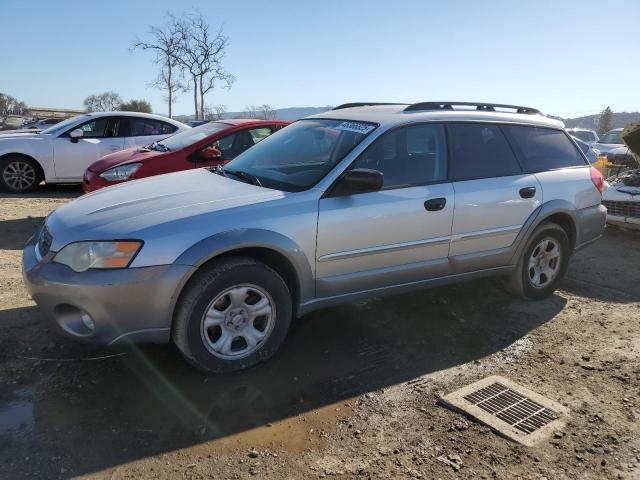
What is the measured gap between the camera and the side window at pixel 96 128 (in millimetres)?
9250

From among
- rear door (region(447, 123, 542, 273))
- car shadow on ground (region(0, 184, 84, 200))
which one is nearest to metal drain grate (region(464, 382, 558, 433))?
rear door (region(447, 123, 542, 273))

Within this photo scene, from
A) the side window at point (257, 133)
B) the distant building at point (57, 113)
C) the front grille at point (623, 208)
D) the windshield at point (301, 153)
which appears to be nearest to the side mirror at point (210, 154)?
the side window at point (257, 133)

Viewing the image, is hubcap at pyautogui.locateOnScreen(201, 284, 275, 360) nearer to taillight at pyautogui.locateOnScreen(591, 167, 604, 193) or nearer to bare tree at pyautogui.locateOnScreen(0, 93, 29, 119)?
taillight at pyautogui.locateOnScreen(591, 167, 604, 193)

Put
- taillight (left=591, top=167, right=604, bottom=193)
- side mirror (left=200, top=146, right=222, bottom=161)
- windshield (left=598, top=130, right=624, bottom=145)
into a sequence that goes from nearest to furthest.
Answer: taillight (left=591, top=167, right=604, bottom=193)
side mirror (left=200, top=146, right=222, bottom=161)
windshield (left=598, top=130, right=624, bottom=145)

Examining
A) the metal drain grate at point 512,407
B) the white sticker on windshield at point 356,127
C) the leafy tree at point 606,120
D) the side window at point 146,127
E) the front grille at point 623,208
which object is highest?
the leafy tree at point 606,120

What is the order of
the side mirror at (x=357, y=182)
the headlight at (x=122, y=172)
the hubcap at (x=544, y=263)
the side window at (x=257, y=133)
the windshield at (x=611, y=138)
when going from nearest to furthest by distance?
the side mirror at (x=357, y=182), the hubcap at (x=544, y=263), the headlight at (x=122, y=172), the side window at (x=257, y=133), the windshield at (x=611, y=138)

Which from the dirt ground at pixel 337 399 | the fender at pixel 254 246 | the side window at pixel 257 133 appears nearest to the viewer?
the dirt ground at pixel 337 399

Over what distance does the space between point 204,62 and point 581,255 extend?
25.5m

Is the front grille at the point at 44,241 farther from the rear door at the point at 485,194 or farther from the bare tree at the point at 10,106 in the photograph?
the bare tree at the point at 10,106

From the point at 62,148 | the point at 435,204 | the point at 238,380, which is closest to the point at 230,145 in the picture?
the point at 62,148

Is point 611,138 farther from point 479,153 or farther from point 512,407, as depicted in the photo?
point 512,407

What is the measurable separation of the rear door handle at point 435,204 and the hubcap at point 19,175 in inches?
309

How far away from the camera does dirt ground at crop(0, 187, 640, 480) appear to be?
8.46 ft

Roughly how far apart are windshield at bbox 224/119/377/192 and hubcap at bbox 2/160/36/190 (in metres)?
6.39
